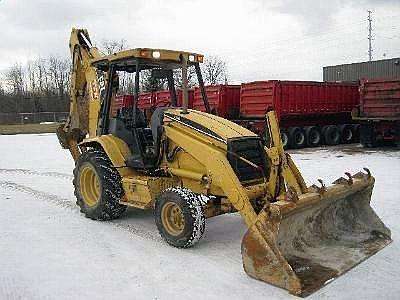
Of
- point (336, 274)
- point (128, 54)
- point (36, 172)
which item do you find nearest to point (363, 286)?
point (336, 274)

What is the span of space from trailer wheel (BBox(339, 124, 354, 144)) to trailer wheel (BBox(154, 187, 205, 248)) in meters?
15.3

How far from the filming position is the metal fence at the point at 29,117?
4659cm

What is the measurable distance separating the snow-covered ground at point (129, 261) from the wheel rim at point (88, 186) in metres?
0.32

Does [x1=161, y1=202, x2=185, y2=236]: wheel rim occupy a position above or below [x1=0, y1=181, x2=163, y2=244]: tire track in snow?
above

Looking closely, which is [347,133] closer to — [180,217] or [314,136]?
[314,136]

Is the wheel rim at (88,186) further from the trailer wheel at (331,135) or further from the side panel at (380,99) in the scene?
the trailer wheel at (331,135)

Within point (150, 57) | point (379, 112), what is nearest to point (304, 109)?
point (379, 112)

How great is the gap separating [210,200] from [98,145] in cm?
216

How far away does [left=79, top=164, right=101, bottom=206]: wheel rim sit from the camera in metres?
6.98

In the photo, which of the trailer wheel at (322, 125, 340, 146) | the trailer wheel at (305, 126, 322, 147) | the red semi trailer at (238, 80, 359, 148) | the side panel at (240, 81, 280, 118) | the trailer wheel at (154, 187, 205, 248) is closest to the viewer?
the trailer wheel at (154, 187, 205, 248)

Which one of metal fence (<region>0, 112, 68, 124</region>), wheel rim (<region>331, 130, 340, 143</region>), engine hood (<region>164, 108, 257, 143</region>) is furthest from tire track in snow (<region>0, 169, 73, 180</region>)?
metal fence (<region>0, 112, 68, 124</region>)

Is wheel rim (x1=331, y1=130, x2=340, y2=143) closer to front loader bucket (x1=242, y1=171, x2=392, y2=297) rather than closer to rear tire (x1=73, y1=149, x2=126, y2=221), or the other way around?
front loader bucket (x1=242, y1=171, x2=392, y2=297)

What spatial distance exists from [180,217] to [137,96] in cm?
184

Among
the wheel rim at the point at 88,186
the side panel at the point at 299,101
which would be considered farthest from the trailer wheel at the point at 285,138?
the wheel rim at the point at 88,186
